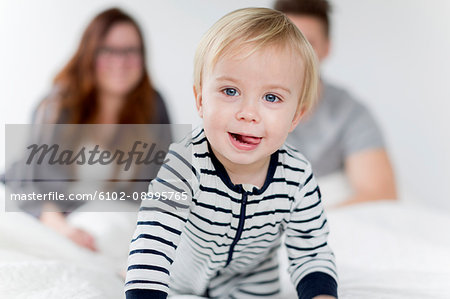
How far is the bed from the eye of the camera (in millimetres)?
996

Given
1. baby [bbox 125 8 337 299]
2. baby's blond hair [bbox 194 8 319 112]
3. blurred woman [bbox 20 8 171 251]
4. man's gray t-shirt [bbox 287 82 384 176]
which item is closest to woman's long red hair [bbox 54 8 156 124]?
blurred woman [bbox 20 8 171 251]

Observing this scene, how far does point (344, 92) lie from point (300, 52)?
1516 millimetres

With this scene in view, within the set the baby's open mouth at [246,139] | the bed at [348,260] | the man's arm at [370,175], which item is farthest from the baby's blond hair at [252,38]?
the man's arm at [370,175]

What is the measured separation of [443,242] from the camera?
1.58 m

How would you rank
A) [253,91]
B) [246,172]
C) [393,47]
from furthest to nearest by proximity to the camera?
[393,47] < [246,172] < [253,91]

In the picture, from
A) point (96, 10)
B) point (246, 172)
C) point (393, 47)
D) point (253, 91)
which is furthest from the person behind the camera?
point (393, 47)

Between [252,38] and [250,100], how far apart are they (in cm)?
10

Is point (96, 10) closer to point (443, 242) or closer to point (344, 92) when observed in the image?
point (344, 92)

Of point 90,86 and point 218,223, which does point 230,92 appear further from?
point 90,86

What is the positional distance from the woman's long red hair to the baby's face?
4.66ft

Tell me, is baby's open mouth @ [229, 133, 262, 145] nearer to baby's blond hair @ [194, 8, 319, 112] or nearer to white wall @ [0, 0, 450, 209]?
baby's blond hair @ [194, 8, 319, 112]

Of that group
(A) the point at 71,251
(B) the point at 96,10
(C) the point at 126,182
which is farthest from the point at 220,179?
(B) the point at 96,10

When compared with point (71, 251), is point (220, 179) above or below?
above

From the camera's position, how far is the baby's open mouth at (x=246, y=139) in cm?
84
